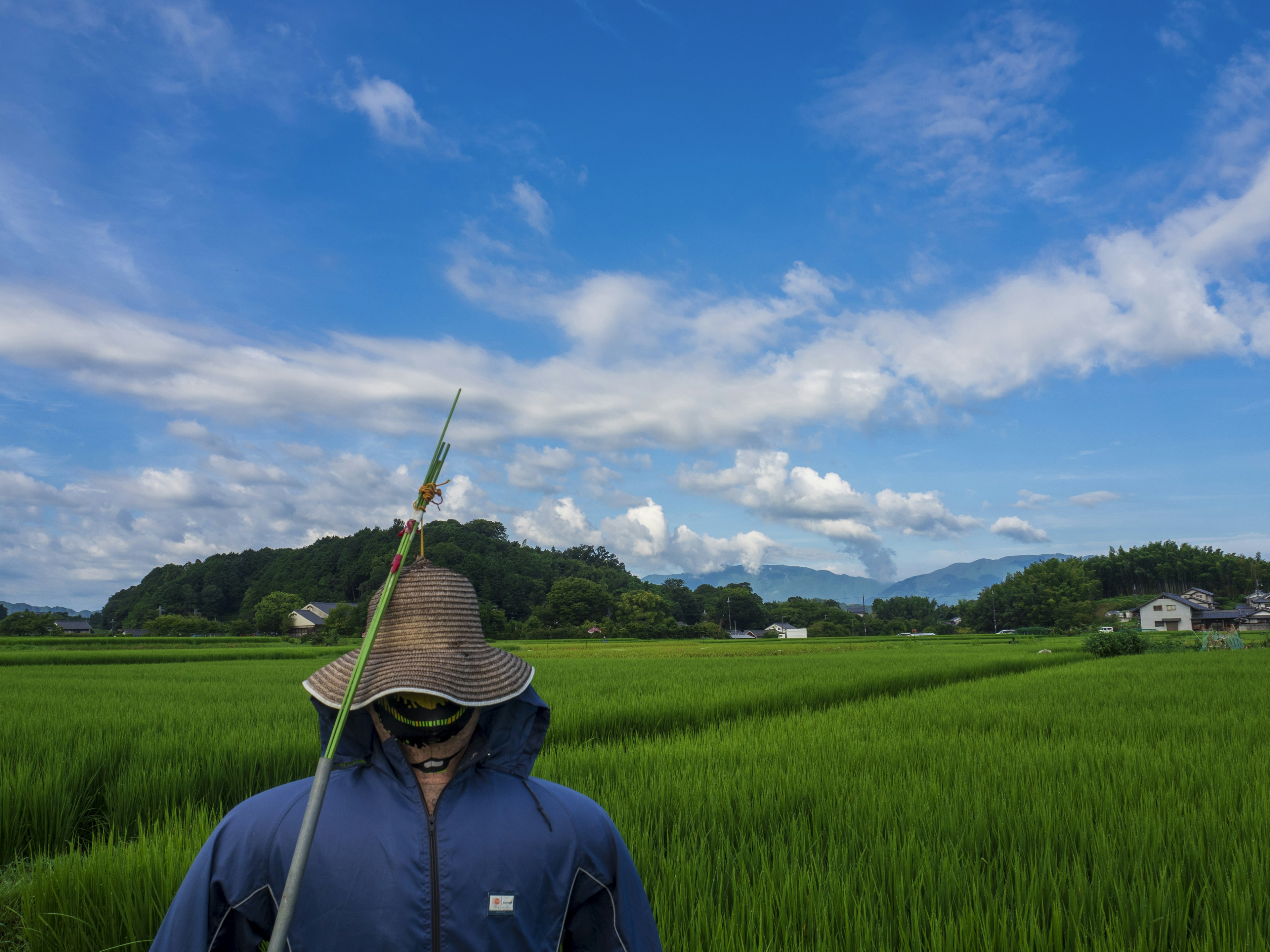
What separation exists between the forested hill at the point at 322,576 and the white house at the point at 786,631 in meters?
20.2

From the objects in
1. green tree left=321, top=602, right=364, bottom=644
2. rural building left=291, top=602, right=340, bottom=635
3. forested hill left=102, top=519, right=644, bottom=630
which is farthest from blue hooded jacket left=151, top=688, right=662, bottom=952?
rural building left=291, top=602, right=340, bottom=635

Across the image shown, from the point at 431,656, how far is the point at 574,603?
68.0 m

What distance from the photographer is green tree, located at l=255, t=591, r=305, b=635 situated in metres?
57.9

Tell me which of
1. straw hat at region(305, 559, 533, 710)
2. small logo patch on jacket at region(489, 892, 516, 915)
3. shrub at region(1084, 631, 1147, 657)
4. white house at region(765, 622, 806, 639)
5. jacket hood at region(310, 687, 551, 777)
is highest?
straw hat at region(305, 559, 533, 710)

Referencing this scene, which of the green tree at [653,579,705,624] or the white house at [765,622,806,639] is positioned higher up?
the green tree at [653,579,705,624]

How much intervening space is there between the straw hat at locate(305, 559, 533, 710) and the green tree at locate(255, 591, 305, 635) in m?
64.4

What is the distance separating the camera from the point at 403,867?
133 cm

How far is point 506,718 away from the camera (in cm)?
153

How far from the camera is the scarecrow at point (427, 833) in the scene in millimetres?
1330

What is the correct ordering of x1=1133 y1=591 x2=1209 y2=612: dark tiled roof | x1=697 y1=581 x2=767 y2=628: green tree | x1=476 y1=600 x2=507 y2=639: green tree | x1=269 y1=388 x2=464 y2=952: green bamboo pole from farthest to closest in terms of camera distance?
x1=697 y1=581 x2=767 y2=628: green tree
x1=1133 y1=591 x2=1209 y2=612: dark tiled roof
x1=476 y1=600 x2=507 y2=639: green tree
x1=269 y1=388 x2=464 y2=952: green bamboo pole

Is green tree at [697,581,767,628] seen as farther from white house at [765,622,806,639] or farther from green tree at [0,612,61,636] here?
green tree at [0,612,61,636]

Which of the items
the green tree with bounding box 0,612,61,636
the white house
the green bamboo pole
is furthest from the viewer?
the white house

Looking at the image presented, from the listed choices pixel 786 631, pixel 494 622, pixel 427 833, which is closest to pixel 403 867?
pixel 427 833

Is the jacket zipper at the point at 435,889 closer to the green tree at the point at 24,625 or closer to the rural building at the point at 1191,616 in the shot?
the green tree at the point at 24,625
